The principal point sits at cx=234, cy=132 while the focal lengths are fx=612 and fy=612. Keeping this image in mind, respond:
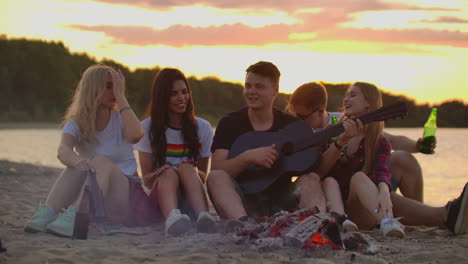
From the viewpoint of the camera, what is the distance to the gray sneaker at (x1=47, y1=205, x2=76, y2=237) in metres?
4.41

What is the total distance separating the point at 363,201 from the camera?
4633 mm

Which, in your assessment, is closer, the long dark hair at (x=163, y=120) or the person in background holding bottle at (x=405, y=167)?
the long dark hair at (x=163, y=120)

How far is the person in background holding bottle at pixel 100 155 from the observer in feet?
15.1

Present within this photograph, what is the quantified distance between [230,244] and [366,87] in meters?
1.88

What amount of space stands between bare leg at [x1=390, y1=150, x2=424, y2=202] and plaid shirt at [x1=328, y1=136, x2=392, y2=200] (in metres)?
0.38

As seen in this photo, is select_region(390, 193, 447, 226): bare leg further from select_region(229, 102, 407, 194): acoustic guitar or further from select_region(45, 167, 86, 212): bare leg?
select_region(45, 167, 86, 212): bare leg

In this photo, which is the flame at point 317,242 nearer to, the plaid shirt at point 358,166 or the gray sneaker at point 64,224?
the plaid shirt at point 358,166

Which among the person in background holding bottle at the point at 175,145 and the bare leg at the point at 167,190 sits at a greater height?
the person in background holding bottle at the point at 175,145

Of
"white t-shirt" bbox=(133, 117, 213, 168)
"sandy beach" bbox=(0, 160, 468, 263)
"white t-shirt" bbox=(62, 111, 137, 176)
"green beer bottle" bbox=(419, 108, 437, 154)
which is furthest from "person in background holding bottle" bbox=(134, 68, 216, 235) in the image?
"green beer bottle" bbox=(419, 108, 437, 154)

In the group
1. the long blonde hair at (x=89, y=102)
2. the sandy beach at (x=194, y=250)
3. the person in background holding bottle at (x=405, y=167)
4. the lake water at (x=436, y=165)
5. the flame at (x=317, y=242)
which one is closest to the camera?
the sandy beach at (x=194, y=250)

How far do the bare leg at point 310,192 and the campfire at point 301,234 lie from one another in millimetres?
423

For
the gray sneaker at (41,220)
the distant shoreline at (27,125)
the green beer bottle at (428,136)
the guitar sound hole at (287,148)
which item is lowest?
→ the distant shoreline at (27,125)

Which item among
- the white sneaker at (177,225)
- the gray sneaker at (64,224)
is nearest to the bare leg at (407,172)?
the white sneaker at (177,225)

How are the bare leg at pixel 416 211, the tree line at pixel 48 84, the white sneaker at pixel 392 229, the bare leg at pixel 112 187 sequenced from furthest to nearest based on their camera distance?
the tree line at pixel 48 84 → the bare leg at pixel 416 211 → the bare leg at pixel 112 187 → the white sneaker at pixel 392 229
